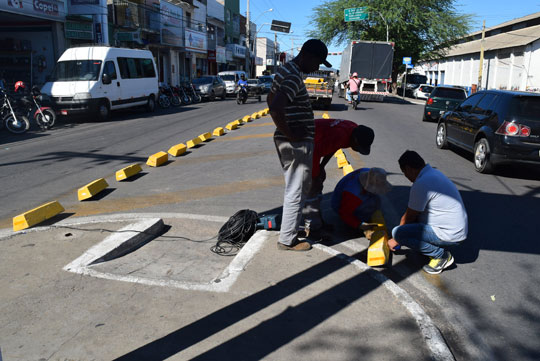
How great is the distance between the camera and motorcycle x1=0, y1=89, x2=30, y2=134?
13188mm

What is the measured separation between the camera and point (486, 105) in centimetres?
875

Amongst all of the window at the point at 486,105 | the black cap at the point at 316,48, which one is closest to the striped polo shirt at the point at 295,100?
the black cap at the point at 316,48

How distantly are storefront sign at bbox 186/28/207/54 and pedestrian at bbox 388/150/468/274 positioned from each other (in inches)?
1503

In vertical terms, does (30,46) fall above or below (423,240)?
above

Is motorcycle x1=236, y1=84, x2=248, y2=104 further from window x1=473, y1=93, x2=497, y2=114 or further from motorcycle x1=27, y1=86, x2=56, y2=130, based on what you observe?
window x1=473, y1=93, x2=497, y2=114

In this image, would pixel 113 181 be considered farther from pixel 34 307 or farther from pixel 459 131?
pixel 459 131

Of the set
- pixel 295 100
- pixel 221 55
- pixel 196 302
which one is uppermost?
pixel 221 55

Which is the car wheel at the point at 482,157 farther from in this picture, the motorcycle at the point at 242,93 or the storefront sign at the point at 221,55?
the storefront sign at the point at 221,55

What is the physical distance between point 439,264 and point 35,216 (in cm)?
446

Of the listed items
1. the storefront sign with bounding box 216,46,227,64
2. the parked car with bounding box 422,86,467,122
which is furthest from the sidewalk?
the storefront sign with bounding box 216,46,227,64

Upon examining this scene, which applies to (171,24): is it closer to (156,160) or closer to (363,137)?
(156,160)

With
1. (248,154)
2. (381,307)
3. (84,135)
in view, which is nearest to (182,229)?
(381,307)

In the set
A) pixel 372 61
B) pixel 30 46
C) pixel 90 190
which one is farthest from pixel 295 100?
pixel 372 61

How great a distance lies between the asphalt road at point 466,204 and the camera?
3.30m
